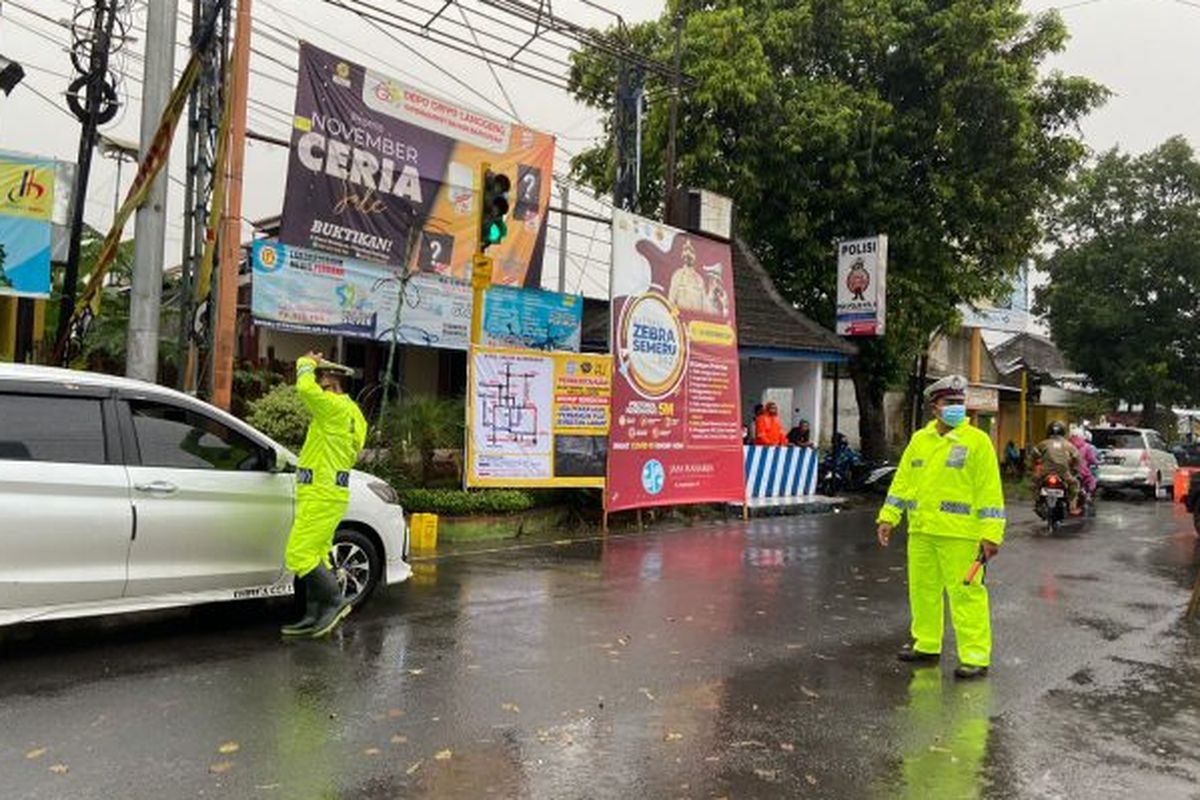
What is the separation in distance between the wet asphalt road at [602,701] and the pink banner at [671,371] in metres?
4.47

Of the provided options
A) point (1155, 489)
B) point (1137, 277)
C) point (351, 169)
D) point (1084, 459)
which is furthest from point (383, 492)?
point (1137, 277)

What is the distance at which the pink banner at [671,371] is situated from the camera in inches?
529

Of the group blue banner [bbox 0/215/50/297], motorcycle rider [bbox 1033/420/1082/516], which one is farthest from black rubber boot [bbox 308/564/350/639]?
motorcycle rider [bbox 1033/420/1082/516]

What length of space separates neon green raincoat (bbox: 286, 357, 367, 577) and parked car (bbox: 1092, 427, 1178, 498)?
831 inches

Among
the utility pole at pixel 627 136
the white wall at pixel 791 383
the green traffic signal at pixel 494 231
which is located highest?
the utility pole at pixel 627 136

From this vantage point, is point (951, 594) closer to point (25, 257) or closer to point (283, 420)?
point (283, 420)

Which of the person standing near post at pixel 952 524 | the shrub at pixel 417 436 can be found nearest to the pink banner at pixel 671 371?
the shrub at pixel 417 436

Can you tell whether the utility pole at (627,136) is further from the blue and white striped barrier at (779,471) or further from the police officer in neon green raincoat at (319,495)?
the police officer in neon green raincoat at (319,495)

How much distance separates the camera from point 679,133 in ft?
64.3

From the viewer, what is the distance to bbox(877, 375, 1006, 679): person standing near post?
20.7 feet

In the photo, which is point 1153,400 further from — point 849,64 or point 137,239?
point 137,239

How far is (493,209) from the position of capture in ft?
34.7

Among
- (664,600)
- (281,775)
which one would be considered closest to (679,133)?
(664,600)

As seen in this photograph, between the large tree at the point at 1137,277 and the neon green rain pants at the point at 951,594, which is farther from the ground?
the large tree at the point at 1137,277
